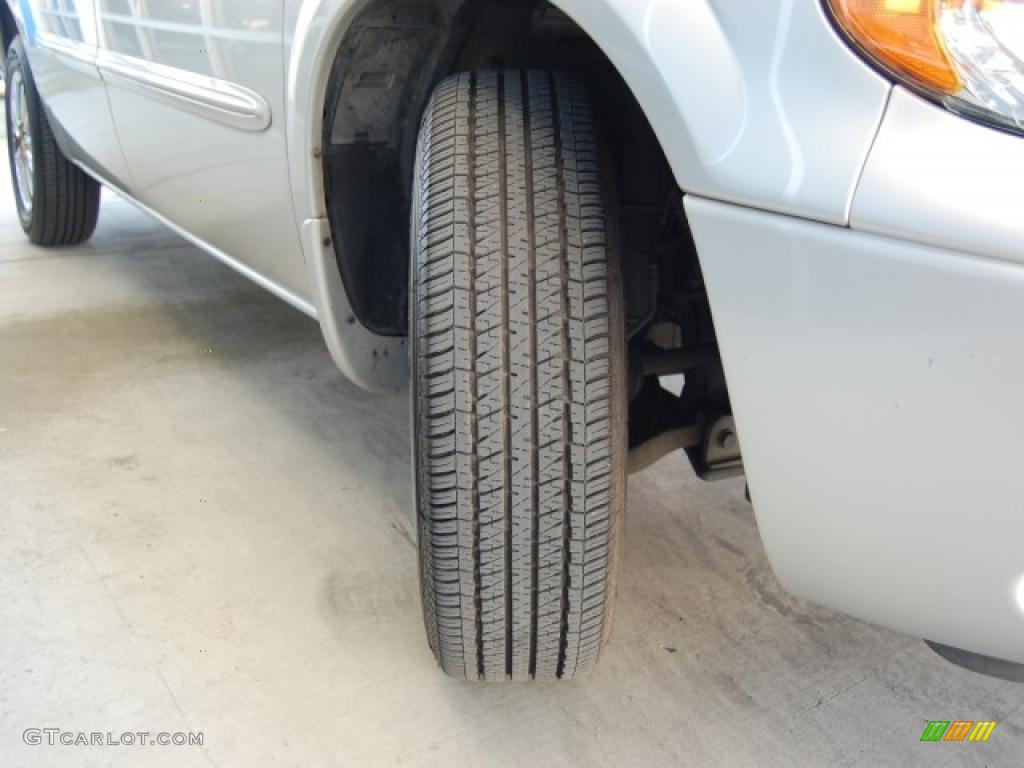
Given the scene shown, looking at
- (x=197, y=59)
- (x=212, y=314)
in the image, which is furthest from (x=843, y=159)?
(x=212, y=314)

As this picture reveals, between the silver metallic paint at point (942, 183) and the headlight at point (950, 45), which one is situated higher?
the headlight at point (950, 45)

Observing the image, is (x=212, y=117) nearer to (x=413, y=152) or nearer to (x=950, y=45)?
(x=413, y=152)

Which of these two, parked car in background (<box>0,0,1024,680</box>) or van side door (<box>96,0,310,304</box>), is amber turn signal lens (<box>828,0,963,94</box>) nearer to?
parked car in background (<box>0,0,1024,680</box>)

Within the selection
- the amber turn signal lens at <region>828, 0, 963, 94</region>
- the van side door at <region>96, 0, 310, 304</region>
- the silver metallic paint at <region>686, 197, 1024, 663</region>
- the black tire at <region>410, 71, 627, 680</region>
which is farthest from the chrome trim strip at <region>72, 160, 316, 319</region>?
the amber turn signal lens at <region>828, 0, 963, 94</region>

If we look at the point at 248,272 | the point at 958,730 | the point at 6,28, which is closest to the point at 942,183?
the point at 958,730

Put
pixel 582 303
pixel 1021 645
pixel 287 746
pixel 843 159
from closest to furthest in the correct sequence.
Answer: pixel 843 159 → pixel 1021 645 → pixel 582 303 → pixel 287 746

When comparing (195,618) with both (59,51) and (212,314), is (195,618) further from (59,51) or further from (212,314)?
(59,51)

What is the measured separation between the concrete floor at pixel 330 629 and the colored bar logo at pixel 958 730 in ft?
0.05

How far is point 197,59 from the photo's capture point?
1569 millimetres

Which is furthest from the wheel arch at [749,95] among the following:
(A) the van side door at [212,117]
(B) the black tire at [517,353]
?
(A) the van side door at [212,117]

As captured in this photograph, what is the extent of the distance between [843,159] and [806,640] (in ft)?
2.91

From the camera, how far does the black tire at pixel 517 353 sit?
99 centimetres

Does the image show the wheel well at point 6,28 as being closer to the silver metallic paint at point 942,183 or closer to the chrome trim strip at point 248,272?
the chrome trim strip at point 248,272

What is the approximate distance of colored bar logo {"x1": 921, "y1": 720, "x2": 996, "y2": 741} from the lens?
1189 mm
